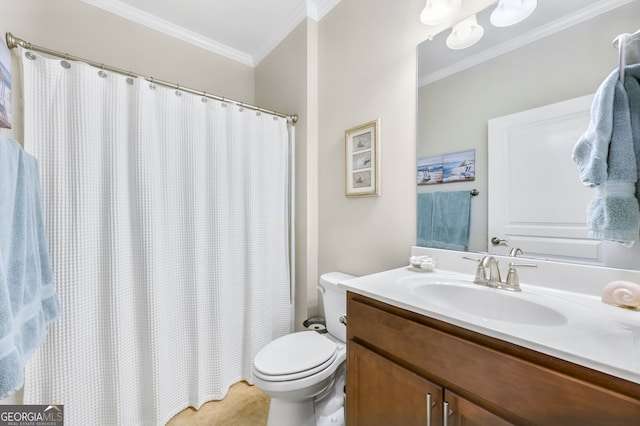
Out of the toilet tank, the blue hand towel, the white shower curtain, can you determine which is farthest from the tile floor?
the blue hand towel

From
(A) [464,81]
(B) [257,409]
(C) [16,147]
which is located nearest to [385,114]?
(A) [464,81]

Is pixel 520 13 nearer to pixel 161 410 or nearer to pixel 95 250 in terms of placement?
pixel 95 250

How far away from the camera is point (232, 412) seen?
57.1 inches

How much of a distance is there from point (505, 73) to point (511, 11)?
23 centimetres

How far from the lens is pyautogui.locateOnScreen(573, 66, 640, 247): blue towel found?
2.34ft

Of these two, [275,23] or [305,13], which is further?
[275,23]

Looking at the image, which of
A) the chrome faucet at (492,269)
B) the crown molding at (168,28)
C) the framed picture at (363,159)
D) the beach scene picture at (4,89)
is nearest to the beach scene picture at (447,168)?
the framed picture at (363,159)

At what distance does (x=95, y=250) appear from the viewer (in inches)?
47.4

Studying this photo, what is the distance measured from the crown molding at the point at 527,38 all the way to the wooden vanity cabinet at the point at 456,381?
1.09 m

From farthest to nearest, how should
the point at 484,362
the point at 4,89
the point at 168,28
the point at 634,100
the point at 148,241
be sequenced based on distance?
the point at 168,28 < the point at 148,241 < the point at 4,89 < the point at 634,100 < the point at 484,362

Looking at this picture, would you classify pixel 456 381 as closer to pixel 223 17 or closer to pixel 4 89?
pixel 4 89

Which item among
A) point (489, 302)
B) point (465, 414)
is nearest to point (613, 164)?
point (489, 302)

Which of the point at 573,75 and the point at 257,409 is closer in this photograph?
the point at 573,75

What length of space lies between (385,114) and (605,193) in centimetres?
94
